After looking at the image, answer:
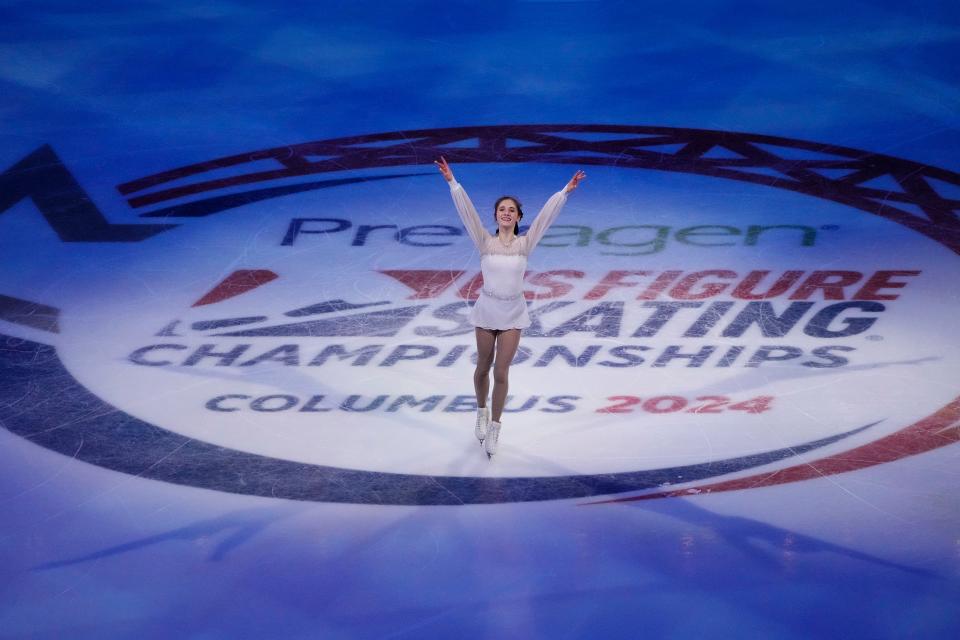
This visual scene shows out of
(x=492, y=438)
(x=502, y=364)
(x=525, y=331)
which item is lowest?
(x=492, y=438)

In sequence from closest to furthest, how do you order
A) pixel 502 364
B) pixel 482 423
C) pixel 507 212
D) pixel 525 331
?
pixel 507 212, pixel 502 364, pixel 482 423, pixel 525 331

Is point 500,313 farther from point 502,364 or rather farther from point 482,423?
point 482,423

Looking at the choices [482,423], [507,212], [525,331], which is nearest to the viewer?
[507,212]

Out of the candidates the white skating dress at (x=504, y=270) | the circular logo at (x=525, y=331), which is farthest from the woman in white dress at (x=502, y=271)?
the circular logo at (x=525, y=331)

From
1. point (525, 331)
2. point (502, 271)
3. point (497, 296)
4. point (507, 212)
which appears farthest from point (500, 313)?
point (525, 331)

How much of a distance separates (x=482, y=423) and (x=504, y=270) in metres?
0.79

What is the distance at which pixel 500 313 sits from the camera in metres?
5.72

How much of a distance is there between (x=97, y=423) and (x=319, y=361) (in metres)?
1.25

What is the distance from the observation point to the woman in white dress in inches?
224

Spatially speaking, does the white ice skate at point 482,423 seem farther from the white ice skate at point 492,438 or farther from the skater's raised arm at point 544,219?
the skater's raised arm at point 544,219

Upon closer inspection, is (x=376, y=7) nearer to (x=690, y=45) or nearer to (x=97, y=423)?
(x=690, y=45)

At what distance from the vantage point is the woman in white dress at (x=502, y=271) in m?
5.70

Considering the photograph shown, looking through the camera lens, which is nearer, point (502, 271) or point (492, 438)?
point (502, 271)

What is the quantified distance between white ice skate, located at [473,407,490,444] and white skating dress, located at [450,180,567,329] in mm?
468
